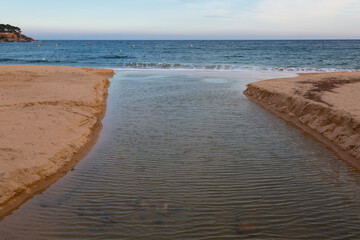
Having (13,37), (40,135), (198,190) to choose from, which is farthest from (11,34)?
(198,190)

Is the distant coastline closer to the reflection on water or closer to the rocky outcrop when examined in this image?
Result: the rocky outcrop

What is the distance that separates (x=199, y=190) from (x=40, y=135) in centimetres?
445

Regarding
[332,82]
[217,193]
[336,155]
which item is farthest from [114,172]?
[332,82]

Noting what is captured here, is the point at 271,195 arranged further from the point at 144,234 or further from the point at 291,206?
the point at 144,234

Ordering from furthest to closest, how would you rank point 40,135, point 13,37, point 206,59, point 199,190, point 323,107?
point 13,37
point 206,59
point 323,107
point 40,135
point 199,190

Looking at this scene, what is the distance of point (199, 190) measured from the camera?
5512 millimetres

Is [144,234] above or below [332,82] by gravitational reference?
below

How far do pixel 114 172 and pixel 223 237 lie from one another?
9.95 ft

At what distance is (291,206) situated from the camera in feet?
16.4

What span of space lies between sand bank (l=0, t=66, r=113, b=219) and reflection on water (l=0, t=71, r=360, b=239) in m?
0.41

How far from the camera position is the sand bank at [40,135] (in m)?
5.55

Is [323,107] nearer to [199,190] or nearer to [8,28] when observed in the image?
[199,190]

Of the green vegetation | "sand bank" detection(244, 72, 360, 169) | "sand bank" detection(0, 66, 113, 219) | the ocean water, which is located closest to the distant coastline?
the green vegetation

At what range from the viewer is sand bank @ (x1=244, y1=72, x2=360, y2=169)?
7.73 meters
